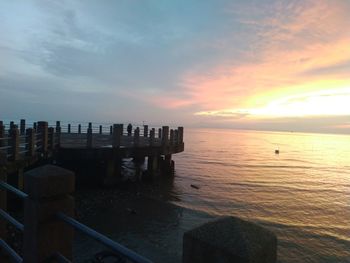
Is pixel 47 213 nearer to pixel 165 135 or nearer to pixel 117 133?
pixel 117 133

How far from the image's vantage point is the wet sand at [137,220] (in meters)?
11.8

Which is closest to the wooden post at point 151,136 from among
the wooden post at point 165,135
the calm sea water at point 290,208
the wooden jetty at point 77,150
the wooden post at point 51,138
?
the wooden jetty at point 77,150

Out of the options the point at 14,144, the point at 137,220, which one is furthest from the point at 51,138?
the point at 137,220

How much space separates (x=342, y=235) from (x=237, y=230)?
18.0 m

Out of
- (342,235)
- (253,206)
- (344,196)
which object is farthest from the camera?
(344,196)

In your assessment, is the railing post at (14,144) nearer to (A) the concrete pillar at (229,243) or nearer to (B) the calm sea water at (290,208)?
(B) the calm sea water at (290,208)

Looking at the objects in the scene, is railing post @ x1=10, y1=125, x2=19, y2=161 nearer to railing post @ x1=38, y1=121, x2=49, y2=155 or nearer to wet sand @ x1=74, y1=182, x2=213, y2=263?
railing post @ x1=38, y1=121, x2=49, y2=155

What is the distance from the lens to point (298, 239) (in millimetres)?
15438

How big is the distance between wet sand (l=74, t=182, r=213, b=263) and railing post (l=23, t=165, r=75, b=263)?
7.89 metres

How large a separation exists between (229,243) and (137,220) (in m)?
14.1

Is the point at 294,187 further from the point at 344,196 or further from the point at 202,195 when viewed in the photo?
the point at 202,195

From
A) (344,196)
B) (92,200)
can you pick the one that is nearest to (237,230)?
(92,200)

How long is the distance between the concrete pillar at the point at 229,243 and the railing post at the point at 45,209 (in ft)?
5.38

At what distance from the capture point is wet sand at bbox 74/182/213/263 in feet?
38.8
